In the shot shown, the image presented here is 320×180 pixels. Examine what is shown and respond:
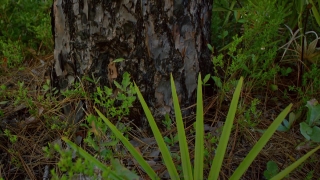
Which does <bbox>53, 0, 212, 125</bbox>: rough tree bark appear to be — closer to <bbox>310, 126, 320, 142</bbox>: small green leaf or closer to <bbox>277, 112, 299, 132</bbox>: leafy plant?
<bbox>277, 112, 299, 132</bbox>: leafy plant

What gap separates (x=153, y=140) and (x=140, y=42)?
402 mm

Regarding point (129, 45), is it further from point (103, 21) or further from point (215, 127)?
point (215, 127)

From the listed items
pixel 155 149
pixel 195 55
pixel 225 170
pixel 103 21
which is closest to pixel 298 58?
pixel 195 55

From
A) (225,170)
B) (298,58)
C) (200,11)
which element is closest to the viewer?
(225,170)

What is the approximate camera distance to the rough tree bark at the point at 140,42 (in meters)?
1.26

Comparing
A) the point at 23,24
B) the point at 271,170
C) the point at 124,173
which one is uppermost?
the point at 23,24

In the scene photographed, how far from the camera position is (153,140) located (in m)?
1.37

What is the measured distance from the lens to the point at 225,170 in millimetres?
1232

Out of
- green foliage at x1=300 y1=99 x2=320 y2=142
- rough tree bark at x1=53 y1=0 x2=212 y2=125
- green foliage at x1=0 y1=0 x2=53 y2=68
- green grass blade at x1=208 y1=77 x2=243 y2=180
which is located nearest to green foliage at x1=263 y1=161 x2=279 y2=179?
green foliage at x1=300 y1=99 x2=320 y2=142

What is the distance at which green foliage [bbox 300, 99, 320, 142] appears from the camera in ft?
3.70

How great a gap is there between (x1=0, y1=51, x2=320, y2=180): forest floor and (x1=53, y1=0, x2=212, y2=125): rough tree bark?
0.13 metres

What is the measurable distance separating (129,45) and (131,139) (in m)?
0.39

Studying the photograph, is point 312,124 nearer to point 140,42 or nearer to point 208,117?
point 208,117

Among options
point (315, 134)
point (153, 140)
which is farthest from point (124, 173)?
point (315, 134)
